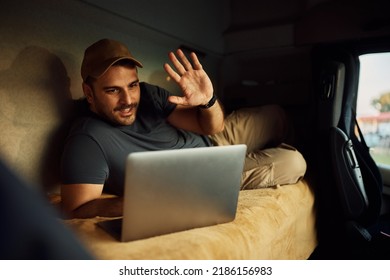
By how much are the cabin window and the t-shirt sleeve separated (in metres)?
1.34

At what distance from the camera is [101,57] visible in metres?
1.11

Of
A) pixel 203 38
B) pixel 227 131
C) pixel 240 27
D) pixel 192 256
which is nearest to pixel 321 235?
pixel 227 131

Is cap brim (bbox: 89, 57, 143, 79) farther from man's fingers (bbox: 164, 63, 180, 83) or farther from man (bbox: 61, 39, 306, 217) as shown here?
man's fingers (bbox: 164, 63, 180, 83)

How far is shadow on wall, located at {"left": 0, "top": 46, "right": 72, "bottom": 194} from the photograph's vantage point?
1041 millimetres

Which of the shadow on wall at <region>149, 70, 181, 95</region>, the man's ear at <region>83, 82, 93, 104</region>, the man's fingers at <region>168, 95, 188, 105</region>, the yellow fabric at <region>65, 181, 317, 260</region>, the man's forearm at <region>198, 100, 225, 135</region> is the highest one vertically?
the shadow on wall at <region>149, 70, 181, 95</region>

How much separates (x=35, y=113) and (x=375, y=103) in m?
1.66

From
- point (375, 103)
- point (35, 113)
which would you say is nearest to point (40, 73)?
point (35, 113)

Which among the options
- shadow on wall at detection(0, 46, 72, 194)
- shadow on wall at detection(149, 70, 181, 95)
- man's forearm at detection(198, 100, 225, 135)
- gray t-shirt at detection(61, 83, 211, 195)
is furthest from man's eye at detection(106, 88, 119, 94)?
shadow on wall at detection(149, 70, 181, 95)

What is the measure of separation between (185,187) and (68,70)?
867 mm

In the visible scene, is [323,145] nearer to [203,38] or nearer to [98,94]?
[98,94]

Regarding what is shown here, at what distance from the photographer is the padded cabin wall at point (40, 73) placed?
104 centimetres

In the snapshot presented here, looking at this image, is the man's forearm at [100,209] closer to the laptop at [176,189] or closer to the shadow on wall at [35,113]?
the laptop at [176,189]

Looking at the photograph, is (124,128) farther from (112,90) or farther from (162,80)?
(162,80)

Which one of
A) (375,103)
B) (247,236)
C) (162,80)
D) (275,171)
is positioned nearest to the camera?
(247,236)
